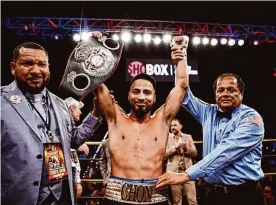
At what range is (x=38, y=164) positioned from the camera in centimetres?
180

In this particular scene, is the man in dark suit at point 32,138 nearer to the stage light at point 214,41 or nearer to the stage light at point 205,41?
the stage light at point 205,41

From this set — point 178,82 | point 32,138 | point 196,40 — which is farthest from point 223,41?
point 32,138

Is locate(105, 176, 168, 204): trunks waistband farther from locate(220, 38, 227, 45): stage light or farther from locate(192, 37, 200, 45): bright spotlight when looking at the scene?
locate(220, 38, 227, 45): stage light

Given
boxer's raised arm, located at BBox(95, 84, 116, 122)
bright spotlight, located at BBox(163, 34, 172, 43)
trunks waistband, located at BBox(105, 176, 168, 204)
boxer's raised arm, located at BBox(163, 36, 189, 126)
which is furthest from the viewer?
bright spotlight, located at BBox(163, 34, 172, 43)

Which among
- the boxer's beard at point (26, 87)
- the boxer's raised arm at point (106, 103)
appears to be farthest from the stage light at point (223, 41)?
the boxer's beard at point (26, 87)

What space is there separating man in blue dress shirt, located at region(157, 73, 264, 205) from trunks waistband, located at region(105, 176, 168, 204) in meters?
0.16

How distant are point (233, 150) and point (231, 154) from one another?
31mm

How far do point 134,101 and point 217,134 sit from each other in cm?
70

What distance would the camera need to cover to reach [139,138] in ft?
7.89

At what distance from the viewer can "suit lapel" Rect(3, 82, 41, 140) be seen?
1.84 metres

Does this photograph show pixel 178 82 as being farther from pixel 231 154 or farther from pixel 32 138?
pixel 32 138

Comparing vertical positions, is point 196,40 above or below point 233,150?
above

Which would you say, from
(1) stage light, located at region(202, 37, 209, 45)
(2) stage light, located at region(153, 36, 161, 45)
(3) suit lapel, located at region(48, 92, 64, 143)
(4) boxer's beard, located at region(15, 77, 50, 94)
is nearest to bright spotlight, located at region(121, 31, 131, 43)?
(2) stage light, located at region(153, 36, 161, 45)

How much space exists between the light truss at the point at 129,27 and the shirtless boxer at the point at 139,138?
450cm
